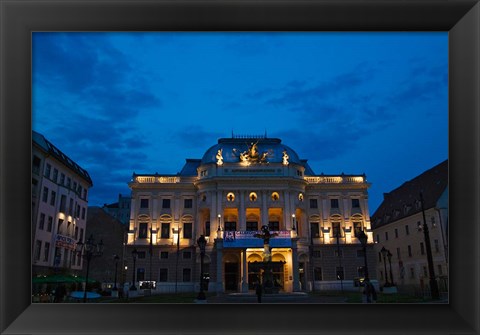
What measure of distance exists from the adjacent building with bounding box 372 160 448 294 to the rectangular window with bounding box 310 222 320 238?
28.3 feet

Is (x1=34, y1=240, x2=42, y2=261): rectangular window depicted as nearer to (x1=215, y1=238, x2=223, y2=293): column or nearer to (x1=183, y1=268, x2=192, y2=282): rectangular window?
(x1=183, y1=268, x2=192, y2=282): rectangular window

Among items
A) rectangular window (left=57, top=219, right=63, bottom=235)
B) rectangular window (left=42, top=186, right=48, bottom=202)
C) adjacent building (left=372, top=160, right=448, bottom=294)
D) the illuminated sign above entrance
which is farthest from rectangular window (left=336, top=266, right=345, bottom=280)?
rectangular window (left=42, top=186, right=48, bottom=202)

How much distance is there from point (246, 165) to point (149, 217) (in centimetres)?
1338

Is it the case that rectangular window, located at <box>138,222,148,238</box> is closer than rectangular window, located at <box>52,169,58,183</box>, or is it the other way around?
rectangular window, located at <box>52,169,58,183</box>

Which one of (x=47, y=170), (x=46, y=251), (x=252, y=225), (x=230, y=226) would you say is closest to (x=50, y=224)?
(x=46, y=251)

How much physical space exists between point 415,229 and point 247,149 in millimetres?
21456

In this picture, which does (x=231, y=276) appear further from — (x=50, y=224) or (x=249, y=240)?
(x=50, y=224)

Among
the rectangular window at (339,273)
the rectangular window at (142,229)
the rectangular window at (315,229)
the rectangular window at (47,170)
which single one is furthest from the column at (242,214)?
the rectangular window at (47,170)

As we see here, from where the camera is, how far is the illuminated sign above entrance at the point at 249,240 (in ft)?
151

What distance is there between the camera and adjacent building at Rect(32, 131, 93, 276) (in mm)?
34500

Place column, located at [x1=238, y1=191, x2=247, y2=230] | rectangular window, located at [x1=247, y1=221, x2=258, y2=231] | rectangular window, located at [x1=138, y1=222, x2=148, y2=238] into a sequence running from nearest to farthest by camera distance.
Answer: column, located at [x1=238, y1=191, x2=247, y2=230] → rectangular window, located at [x1=247, y1=221, x2=258, y2=231] → rectangular window, located at [x1=138, y1=222, x2=148, y2=238]
